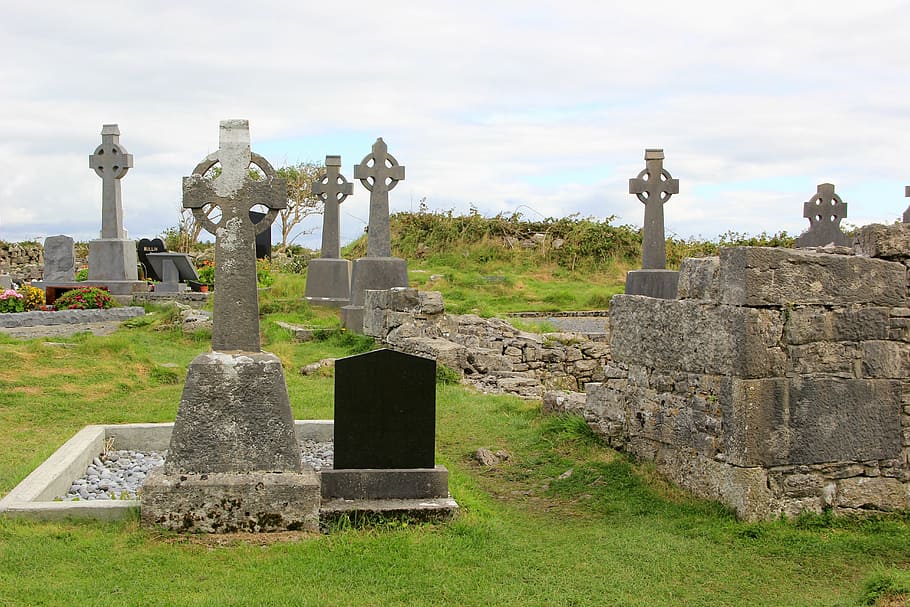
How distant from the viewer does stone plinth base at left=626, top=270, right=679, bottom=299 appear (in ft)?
52.1

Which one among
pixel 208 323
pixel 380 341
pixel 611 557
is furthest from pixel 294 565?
pixel 208 323

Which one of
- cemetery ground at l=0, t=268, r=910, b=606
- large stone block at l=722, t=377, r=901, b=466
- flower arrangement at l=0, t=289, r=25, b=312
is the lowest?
cemetery ground at l=0, t=268, r=910, b=606

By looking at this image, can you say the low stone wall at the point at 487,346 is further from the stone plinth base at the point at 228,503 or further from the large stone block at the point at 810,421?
the stone plinth base at the point at 228,503

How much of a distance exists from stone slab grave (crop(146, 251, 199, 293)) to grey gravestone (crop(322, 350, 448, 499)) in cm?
1653

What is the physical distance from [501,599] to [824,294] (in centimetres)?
356

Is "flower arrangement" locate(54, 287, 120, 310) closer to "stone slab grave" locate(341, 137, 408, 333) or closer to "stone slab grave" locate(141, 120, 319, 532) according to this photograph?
"stone slab grave" locate(341, 137, 408, 333)

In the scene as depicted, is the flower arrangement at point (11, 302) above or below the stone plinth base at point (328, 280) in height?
below

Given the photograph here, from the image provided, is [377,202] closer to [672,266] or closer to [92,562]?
[672,266]

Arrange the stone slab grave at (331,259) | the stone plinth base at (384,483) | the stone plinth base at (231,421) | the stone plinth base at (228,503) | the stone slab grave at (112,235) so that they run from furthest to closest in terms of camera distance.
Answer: the stone slab grave at (112,235)
the stone slab grave at (331,259)
the stone plinth base at (384,483)
the stone plinth base at (231,421)
the stone plinth base at (228,503)

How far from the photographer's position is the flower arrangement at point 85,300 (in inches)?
745

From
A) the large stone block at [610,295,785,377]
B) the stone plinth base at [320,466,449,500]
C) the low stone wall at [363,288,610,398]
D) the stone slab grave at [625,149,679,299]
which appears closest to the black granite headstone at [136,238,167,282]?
Result: the low stone wall at [363,288,610,398]

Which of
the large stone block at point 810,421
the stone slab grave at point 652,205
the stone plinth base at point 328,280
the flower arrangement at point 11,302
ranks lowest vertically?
the large stone block at point 810,421

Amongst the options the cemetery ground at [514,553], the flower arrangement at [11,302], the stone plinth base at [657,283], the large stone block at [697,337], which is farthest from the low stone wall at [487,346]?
the flower arrangement at [11,302]

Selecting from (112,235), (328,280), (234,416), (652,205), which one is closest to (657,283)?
(652,205)
